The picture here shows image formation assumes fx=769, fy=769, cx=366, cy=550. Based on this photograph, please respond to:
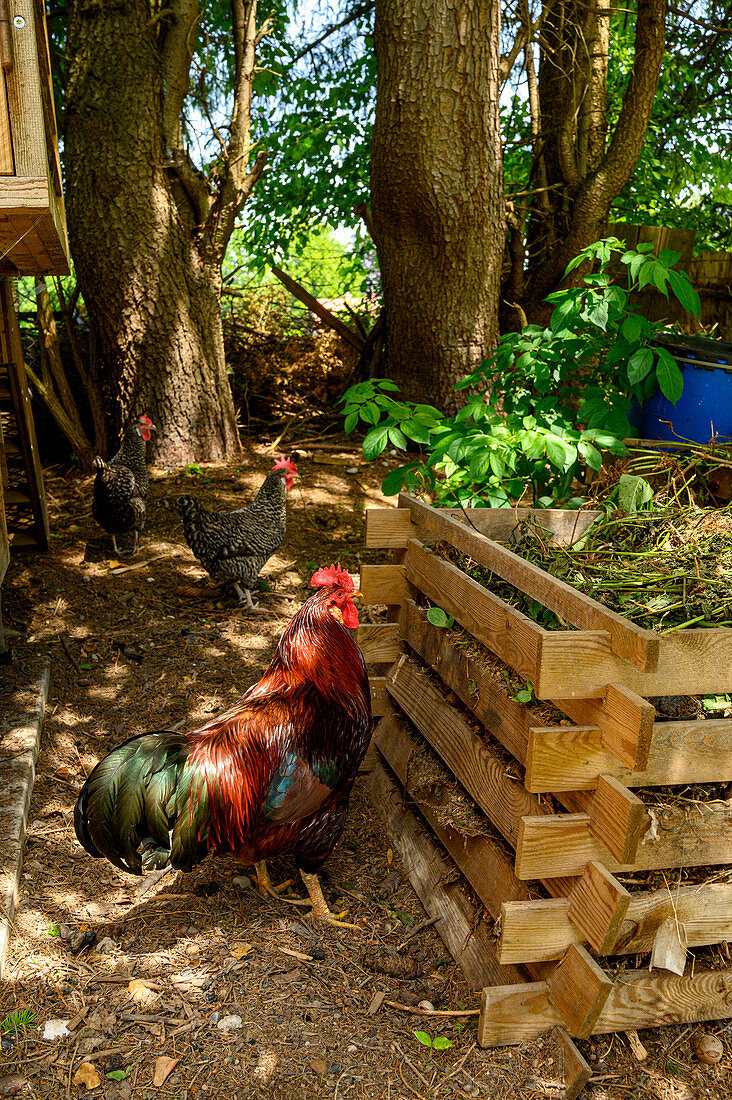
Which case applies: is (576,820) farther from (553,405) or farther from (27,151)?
(27,151)

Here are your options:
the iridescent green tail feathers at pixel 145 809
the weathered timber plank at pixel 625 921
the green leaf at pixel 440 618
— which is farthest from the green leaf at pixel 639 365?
the iridescent green tail feathers at pixel 145 809

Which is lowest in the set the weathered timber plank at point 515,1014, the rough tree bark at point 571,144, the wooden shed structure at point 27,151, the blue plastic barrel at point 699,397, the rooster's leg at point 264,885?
the rooster's leg at point 264,885

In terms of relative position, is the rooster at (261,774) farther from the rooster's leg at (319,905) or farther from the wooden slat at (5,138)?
the wooden slat at (5,138)

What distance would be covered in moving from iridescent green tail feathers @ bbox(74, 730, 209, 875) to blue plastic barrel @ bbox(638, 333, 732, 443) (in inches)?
104

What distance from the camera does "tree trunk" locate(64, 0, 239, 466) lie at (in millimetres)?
6285

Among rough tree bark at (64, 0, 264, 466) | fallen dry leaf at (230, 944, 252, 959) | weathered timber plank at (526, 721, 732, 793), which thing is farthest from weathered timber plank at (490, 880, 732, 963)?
rough tree bark at (64, 0, 264, 466)

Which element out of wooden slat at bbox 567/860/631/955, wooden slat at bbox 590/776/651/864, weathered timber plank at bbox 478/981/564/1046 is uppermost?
wooden slat at bbox 590/776/651/864

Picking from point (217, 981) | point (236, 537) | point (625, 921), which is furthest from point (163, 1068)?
point (236, 537)

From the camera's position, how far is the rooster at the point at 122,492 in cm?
567

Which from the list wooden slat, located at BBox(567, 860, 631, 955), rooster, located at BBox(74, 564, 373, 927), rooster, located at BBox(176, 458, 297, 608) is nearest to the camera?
wooden slat, located at BBox(567, 860, 631, 955)

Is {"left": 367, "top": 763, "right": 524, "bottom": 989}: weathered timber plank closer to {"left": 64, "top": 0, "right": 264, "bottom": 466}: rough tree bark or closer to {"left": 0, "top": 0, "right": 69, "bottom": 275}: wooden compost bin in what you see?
{"left": 0, "top": 0, "right": 69, "bottom": 275}: wooden compost bin

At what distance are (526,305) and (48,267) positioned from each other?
16.0 ft

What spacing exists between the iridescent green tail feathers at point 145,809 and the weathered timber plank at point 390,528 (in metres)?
1.27

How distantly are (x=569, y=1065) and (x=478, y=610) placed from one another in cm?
140
